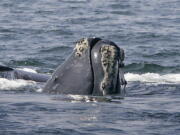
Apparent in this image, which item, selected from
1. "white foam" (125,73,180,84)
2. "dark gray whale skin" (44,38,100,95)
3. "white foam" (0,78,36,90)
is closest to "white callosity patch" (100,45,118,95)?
"dark gray whale skin" (44,38,100,95)

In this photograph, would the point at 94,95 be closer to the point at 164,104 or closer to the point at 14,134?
the point at 164,104

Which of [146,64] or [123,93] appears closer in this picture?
[123,93]

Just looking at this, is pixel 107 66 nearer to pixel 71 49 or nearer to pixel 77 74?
pixel 77 74

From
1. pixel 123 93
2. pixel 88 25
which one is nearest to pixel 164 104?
pixel 123 93

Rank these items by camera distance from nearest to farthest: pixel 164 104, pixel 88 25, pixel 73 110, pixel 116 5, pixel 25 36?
pixel 73 110 → pixel 164 104 → pixel 25 36 → pixel 88 25 → pixel 116 5

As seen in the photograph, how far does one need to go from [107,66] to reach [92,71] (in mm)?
278

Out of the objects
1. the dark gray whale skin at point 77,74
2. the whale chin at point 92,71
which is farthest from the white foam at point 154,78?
the dark gray whale skin at point 77,74

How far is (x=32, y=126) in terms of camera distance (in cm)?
1153

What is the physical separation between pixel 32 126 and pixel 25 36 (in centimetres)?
1722

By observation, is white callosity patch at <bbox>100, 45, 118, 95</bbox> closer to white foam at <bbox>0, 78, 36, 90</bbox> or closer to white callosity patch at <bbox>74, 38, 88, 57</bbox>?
white callosity patch at <bbox>74, 38, 88, 57</bbox>

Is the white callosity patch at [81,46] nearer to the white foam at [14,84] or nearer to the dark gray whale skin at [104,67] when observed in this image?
the dark gray whale skin at [104,67]

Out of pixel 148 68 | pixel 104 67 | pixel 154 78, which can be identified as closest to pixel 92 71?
pixel 104 67

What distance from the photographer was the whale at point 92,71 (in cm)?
1345

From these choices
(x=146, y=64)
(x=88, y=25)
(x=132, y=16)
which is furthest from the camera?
(x=132, y=16)
